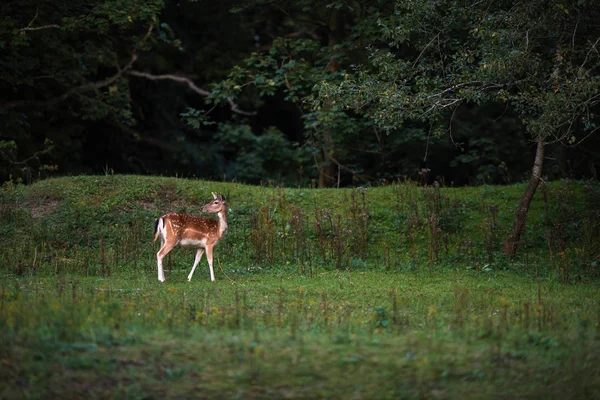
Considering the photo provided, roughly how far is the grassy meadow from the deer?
423mm

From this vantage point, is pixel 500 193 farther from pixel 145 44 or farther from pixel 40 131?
pixel 40 131

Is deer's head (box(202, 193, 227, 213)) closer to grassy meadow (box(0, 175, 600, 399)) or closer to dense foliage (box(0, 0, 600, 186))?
grassy meadow (box(0, 175, 600, 399))

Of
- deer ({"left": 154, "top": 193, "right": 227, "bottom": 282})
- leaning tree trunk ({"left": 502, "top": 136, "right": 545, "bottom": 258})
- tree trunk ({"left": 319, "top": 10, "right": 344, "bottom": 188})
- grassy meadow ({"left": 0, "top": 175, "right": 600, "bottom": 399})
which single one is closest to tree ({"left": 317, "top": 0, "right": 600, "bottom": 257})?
leaning tree trunk ({"left": 502, "top": 136, "right": 545, "bottom": 258})

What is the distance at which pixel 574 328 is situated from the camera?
905 cm

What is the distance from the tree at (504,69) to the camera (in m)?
13.0

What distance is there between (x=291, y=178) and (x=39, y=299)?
1887cm

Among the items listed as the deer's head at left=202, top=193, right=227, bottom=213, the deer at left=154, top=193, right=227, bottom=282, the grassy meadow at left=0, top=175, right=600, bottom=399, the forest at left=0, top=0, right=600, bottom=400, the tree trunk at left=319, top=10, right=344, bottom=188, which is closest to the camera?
the grassy meadow at left=0, top=175, right=600, bottom=399

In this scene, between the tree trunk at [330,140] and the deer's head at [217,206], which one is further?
the tree trunk at [330,140]

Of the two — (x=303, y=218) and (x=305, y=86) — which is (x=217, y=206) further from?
(x=305, y=86)

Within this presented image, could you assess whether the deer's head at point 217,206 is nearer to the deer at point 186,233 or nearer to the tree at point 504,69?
the deer at point 186,233

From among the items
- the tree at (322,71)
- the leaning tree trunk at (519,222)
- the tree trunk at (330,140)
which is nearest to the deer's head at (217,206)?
the tree at (322,71)

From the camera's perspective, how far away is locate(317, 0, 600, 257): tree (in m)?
13.0

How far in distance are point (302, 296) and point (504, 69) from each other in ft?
16.2

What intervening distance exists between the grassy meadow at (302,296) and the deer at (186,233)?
42cm
